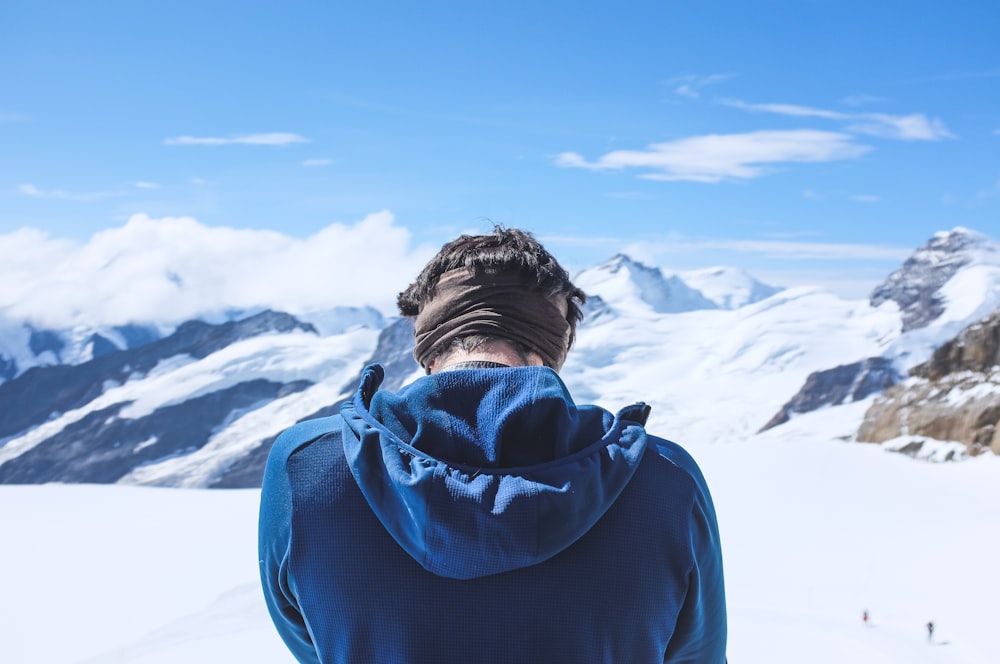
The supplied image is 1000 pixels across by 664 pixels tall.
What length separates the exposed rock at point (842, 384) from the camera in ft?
342

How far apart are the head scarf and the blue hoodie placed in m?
0.21

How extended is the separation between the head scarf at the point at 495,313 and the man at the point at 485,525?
15cm

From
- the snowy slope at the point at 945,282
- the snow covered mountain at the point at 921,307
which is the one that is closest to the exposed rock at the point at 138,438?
the snow covered mountain at the point at 921,307

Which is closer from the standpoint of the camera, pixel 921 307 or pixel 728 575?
pixel 728 575

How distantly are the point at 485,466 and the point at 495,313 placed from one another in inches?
15.2

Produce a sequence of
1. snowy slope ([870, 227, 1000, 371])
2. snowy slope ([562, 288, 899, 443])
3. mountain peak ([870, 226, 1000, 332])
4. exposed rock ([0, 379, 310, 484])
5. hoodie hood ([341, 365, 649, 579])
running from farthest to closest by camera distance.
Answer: exposed rock ([0, 379, 310, 484]), mountain peak ([870, 226, 1000, 332]), snowy slope ([870, 227, 1000, 371]), snowy slope ([562, 288, 899, 443]), hoodie hood ([341, 365, 649, 579])

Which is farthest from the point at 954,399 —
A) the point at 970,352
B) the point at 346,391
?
the point at 346,391

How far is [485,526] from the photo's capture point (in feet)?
4.90

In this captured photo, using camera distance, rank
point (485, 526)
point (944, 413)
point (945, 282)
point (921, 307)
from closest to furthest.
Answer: point (485, 526), point (944, 413), point (921, 307), point (945, 282)

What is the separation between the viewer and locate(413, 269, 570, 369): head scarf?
181 cm

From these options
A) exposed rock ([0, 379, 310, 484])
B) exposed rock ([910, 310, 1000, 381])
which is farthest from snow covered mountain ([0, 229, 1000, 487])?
exposed rock ([910, 310, 1000, 381])

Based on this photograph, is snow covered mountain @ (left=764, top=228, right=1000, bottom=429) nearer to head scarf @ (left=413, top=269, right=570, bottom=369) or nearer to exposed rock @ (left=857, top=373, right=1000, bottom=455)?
exposed rock @ (left=857, top=373, right=1000, bottom=455)

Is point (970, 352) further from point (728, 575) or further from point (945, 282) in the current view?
point (945, 282)

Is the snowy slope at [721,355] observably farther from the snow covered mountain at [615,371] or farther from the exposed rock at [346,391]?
the exposed rock at [346,391]
